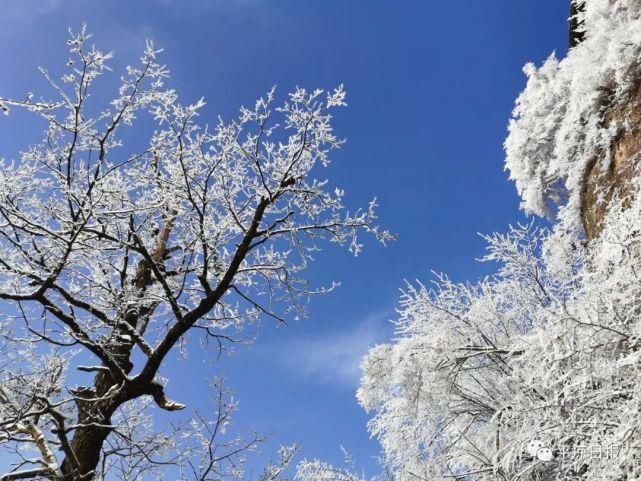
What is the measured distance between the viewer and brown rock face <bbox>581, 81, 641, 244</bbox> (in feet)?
27.3

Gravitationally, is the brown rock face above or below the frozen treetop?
below

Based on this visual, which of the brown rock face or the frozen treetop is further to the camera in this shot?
the frozen treetop

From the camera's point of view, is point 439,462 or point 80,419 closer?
point 80,419

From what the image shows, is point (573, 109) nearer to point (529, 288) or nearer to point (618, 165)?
point (618, 165)

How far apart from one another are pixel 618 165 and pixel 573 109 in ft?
5.46

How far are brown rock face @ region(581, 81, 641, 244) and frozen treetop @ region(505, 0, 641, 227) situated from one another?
0.10 m

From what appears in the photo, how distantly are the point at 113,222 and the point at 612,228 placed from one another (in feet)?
19.8

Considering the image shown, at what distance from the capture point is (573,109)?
391 inches

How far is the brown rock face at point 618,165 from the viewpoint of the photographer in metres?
8.32

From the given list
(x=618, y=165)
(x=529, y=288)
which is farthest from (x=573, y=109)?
(x=529, y=288)

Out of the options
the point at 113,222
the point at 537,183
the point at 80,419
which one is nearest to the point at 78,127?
the point at 113,222

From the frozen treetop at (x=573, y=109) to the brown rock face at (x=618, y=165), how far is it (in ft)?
0.32

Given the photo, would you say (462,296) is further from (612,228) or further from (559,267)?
(612,228)

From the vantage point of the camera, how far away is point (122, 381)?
22.7 feet
